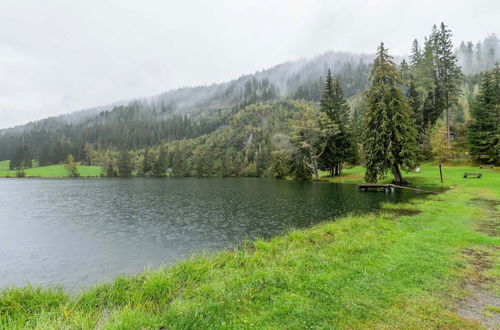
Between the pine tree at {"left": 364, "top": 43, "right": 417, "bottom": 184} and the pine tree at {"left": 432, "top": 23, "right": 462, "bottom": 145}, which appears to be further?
the pine tree at {"left": 432, "top": 23, "right": 462, "bottom": 145}

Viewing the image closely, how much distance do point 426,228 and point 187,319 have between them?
15.7 meters

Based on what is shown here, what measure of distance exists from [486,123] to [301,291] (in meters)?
65.7

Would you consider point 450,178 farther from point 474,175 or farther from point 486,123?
point 486,123

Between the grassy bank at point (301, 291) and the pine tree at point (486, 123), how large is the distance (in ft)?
168

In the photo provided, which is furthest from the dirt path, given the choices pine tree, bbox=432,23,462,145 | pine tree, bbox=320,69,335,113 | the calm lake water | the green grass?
pine tree, bbox=432,23,462,145

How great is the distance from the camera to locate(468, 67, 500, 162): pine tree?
1932 inches

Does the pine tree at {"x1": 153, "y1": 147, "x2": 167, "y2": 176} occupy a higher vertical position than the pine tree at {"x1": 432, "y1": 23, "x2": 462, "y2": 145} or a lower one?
lower

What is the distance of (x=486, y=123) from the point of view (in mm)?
50188

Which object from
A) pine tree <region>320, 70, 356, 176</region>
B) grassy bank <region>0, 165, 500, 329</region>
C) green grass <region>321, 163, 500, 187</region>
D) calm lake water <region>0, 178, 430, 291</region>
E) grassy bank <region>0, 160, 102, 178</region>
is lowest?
calm lake water <region>0, 178, 430, 291</region>

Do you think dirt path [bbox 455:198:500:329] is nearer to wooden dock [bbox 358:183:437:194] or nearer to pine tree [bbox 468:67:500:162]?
wooden dock [bbox 358:183:437:194]

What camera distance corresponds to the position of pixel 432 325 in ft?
18.4

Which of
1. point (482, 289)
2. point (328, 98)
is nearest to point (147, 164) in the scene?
point (328, 98)

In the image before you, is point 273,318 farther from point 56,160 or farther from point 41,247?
point 56,160

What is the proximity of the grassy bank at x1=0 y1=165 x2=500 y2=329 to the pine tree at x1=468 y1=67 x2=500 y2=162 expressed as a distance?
5116cm
